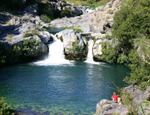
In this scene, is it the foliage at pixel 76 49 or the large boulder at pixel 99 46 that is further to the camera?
the foliage at pixel 76 49

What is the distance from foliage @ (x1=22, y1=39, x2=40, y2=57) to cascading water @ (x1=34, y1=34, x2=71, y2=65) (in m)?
2.02

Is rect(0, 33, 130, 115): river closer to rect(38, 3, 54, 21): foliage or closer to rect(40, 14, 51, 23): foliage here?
rect(40, 14, 51, 23): foliage

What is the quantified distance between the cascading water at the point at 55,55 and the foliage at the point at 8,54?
4.07 metres

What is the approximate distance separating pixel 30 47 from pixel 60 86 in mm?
13399

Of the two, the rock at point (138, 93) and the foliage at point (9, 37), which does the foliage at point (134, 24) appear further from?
the foliage at point (9, 37)

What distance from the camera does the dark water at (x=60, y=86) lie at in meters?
13.3

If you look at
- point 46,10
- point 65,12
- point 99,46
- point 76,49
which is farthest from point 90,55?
point 65,12

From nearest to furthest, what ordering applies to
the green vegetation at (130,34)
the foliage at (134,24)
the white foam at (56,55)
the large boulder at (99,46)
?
the green vegetation at (130,34) → the foliage at (134,24) → the white foam at (56,55) → the large boulder at (99,46)

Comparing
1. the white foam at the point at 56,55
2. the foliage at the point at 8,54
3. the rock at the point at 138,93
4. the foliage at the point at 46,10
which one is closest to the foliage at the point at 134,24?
the white foam at the point at 56,55

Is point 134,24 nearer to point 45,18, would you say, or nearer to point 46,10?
point 45,18

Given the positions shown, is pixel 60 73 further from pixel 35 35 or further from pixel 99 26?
pixel 99 26

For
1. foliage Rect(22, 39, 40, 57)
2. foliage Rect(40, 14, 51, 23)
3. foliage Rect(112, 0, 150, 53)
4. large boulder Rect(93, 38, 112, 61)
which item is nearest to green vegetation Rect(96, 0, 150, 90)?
foliage Rect(112, 0, 150, 53)

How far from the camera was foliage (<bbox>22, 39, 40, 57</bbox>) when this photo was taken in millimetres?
28109

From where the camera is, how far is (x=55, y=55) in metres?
31.2
